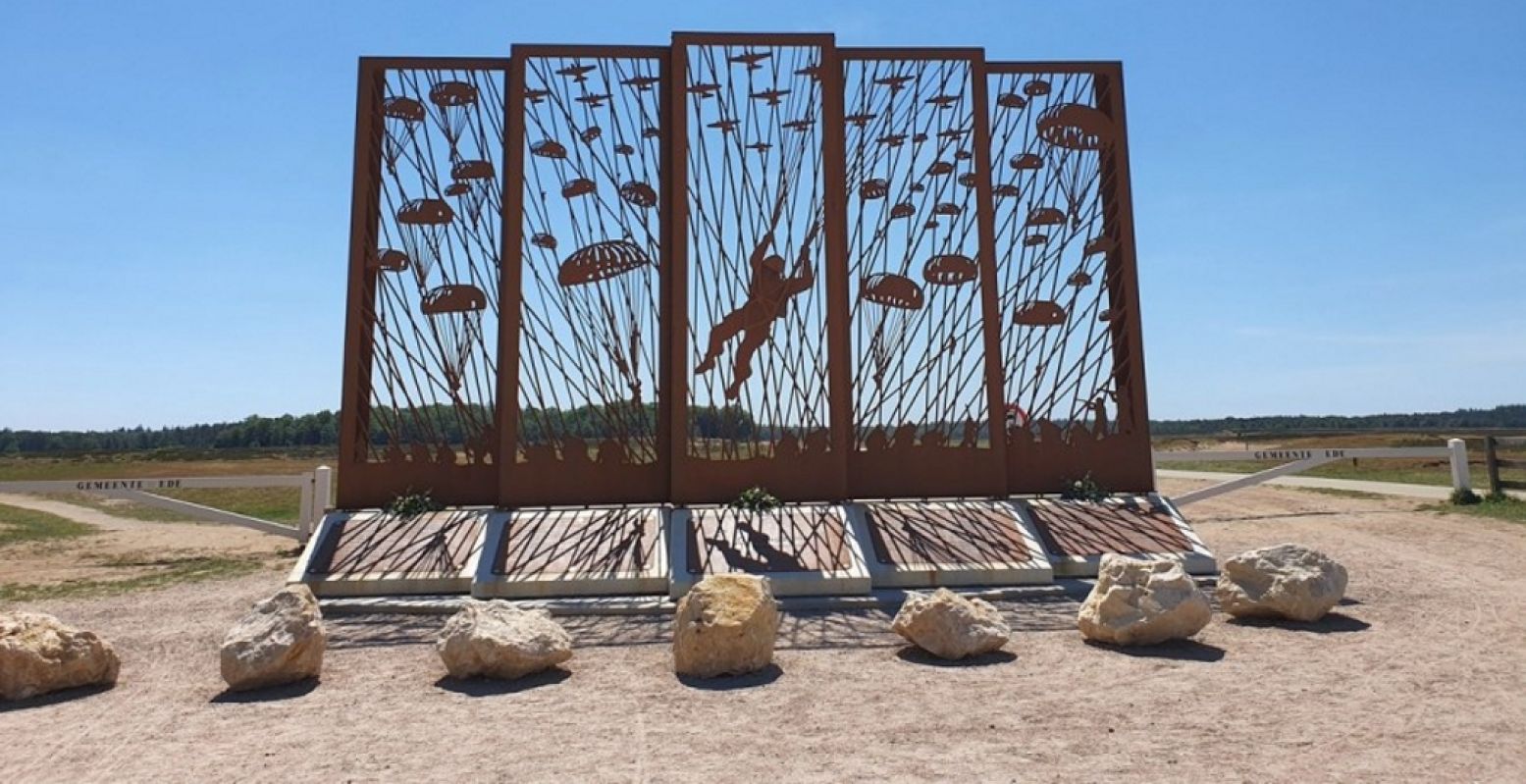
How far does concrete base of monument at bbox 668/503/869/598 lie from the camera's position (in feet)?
23.6

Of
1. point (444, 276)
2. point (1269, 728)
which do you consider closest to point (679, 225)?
point (444, 276)

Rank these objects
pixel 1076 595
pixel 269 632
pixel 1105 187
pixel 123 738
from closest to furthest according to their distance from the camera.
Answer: pixel 123 738 < pixel 269 632 < pixel 1076 595 < pixel 1105 187

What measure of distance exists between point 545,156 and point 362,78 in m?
2.34

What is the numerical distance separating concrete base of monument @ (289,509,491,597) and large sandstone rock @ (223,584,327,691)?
2.21 meters

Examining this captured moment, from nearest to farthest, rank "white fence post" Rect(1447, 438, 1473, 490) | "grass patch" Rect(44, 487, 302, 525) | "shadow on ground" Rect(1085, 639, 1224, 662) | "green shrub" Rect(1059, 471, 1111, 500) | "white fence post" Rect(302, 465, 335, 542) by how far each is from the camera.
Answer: "shadow on ground" Rect(1085, 639, 1224, 662), "green shrub" Rect(1059, 471, 1111, 500), "white fence post" Rect(302, 465, 335, 542), "white fence post" Rect(1447, 438, 1473, 490), "grass patch" Rect(44, 487, 302, 525)

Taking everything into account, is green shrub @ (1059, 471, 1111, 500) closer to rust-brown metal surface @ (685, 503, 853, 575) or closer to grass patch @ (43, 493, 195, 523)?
rust-brown metal surface @ (685, 503, 853, 575)

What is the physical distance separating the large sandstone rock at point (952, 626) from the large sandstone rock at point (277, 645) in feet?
12.1

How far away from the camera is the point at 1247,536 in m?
10.4

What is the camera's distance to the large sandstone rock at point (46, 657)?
179 inches

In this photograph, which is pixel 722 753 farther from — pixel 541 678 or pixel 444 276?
pixel 444 276

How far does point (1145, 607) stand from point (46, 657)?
6.63 m

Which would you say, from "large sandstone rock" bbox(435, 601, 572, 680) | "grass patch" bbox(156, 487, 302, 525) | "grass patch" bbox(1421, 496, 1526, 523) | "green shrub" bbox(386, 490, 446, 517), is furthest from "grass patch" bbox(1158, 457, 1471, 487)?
"grass patch" bbox(156, 487, 302, 525)

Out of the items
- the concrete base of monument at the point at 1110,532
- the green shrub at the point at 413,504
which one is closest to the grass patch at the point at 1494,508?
the concrete base of monument at the point at 1110,532

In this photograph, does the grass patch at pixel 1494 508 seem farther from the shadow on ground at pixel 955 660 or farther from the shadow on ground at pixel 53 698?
the shadow on ground at pixel 53 698
